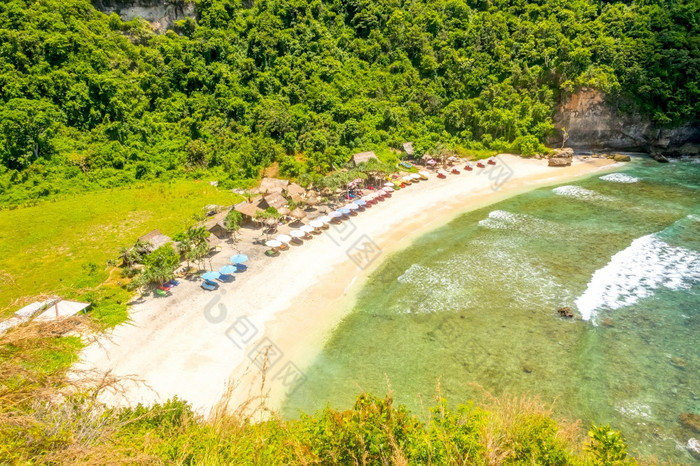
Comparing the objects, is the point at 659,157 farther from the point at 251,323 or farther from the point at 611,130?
the point at 251,323

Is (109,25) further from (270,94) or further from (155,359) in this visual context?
(155,359)

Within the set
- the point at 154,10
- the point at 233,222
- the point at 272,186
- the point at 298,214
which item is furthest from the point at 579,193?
the point at 154,10

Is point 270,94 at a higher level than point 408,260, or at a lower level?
higher

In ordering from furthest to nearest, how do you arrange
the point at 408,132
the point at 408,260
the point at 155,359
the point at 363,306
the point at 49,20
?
1. the point at 408,132
2. the point at 49,20
3. the point at 408,260
4. the point at 363,306
5. the point at 155,359

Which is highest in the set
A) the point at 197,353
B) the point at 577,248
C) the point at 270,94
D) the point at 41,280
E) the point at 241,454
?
the point at 270,94

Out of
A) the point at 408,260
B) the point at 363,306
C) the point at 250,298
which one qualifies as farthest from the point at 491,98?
the point at 250,298

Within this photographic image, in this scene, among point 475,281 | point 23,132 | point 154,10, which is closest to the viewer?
point 475,281

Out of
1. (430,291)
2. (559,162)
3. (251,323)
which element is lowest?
(430,291)

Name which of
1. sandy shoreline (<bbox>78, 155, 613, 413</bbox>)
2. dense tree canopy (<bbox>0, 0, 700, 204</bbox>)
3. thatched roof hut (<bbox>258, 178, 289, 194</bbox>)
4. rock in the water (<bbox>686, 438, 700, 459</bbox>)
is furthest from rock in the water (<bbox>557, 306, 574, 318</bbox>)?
dense tree canopy (<bbox>0, 0, 700, 204</bbox>)

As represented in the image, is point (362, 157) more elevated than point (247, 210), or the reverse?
point (362, 157)
